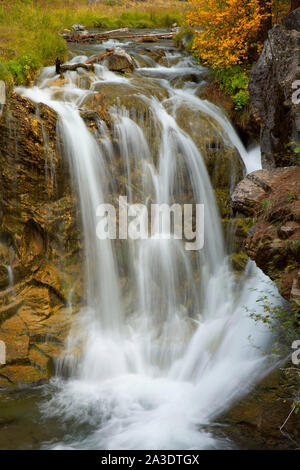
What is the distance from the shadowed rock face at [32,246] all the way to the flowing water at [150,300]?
0.36 meters

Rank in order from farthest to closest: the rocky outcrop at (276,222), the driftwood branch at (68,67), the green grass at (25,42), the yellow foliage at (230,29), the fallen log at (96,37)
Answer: the fallen log at (96,37) → the yellow foliage at (230,29) → the driftwood branch at (68,67) → the green grass at (25,42) → the rocky outcrop at (276,222)

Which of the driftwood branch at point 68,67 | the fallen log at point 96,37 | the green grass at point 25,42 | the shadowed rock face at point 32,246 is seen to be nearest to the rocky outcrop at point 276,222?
the shadowed rock face at point 32,246

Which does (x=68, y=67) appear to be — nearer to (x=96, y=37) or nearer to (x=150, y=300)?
(x=150, y=300)

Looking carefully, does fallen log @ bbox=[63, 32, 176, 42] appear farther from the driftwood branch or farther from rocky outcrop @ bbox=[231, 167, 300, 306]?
rocky outcrop @ bbox=[231, 167, 300, 306]

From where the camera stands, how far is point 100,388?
5.82 metres

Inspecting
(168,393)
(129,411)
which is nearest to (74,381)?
(129,411)

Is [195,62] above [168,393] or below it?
above

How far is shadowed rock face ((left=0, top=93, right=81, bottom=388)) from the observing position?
5.96 meters

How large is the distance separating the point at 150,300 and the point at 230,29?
787 centimetres

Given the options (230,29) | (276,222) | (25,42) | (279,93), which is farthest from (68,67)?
(276,222)

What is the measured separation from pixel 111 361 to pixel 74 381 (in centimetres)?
69

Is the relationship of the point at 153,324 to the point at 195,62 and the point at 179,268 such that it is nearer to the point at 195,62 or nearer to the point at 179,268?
the point at 179,268

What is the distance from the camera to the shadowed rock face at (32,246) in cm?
596

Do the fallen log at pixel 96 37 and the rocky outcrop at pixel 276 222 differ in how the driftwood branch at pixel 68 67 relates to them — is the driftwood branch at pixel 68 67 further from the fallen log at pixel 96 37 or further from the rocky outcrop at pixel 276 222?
the rocky outcrop at pixel 276 222
